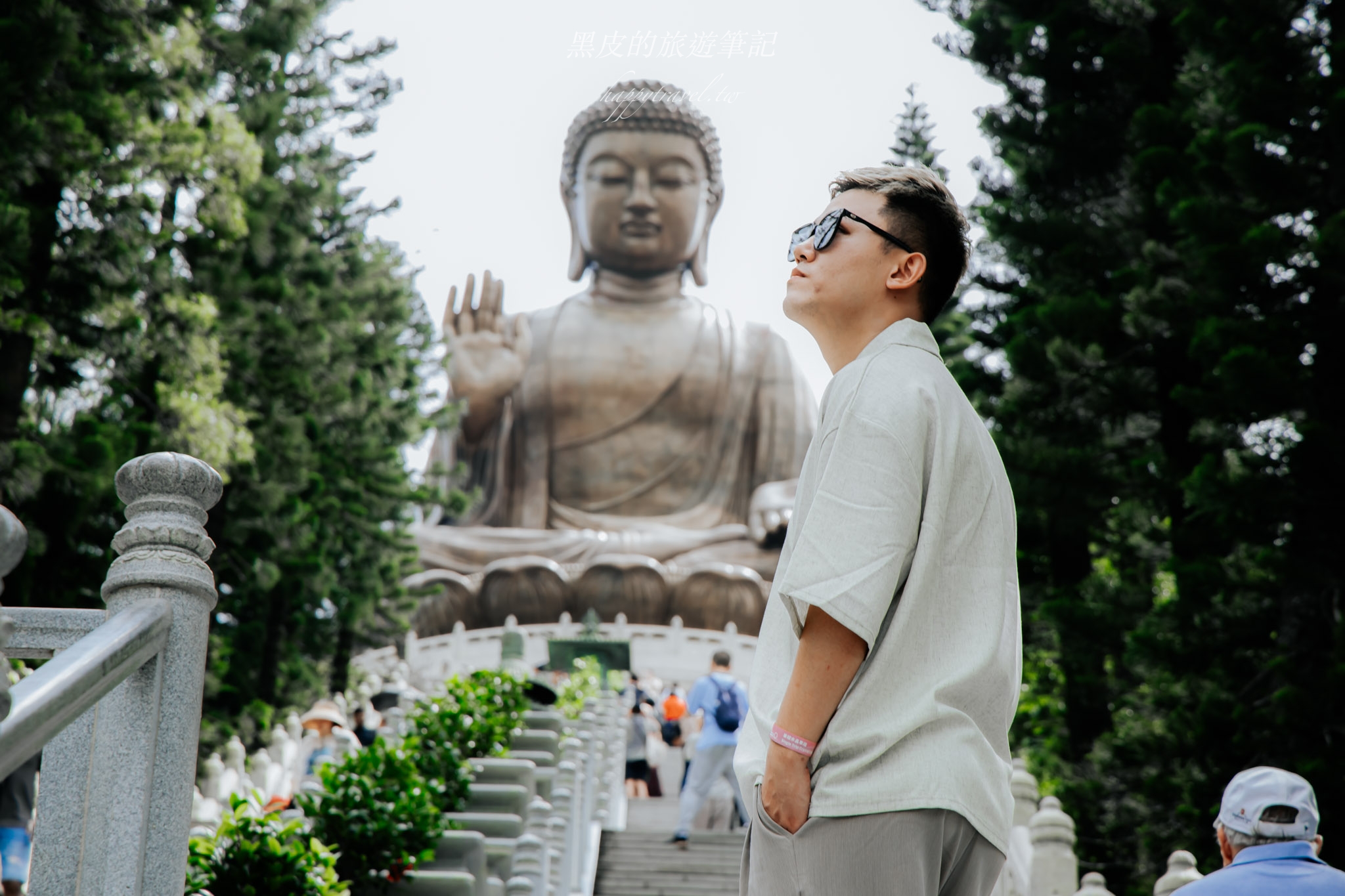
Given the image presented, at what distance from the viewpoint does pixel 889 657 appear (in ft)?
6.56

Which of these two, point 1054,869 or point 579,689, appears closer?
point 1054,869

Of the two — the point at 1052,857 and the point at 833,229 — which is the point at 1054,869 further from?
the point at 833,229

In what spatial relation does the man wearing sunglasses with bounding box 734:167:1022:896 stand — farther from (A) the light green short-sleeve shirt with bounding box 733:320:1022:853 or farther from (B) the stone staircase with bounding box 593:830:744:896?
(B) the stone staircase with bounding box 593:830:744:896

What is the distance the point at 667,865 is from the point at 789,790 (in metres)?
7.38

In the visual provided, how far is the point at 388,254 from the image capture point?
1906 cm

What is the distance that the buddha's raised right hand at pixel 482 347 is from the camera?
28984 millimetres

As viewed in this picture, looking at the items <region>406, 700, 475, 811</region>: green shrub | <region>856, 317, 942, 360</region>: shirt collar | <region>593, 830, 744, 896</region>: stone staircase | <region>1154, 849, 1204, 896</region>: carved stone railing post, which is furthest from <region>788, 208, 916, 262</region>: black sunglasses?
<region>593, 830, 744, 896</region>: stone staircase

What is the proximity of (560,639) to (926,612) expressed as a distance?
23.5 metres

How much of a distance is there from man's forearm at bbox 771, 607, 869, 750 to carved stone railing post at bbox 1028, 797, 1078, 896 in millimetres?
4363

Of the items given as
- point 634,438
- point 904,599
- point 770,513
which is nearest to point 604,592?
point 770,513

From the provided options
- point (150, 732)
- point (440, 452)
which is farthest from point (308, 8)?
point (440, 452)

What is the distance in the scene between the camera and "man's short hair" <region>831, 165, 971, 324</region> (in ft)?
7.65

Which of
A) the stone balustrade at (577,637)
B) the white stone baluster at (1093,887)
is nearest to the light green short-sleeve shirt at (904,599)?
the white stone baluster at (1093,887)

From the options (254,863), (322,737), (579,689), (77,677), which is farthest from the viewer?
(579,689)
